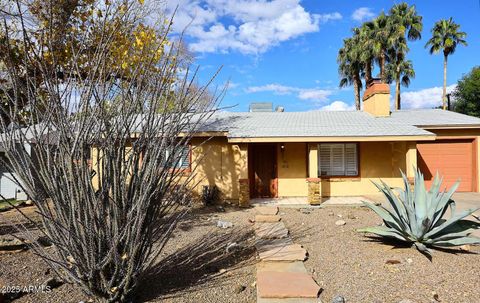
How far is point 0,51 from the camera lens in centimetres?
621

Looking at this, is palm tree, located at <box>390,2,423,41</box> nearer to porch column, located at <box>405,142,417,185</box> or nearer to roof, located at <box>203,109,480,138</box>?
roof, located at <box>203,109,480,138</box>

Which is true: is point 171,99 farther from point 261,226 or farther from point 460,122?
point 460,122

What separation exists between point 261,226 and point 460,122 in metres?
10.6

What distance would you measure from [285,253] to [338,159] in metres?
8.17

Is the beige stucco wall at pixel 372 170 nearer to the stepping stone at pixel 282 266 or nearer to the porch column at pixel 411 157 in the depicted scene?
the porch column at pixel 411 157

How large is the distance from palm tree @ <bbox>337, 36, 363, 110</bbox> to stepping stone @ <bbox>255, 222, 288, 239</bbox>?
22.4 metres

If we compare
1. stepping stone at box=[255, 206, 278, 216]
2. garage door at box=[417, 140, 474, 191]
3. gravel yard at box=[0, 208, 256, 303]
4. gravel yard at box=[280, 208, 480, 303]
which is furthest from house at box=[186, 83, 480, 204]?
gravel yard at box=[280, 208, 480, 303]

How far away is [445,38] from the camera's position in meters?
29.0

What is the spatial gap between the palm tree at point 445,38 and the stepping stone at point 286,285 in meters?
29.3

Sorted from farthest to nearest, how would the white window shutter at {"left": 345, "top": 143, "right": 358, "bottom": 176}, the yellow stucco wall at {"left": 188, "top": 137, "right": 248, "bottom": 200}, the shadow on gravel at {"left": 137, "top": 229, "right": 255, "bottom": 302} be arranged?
the white window shutter at {"left": 345, "top": 143, "right": 358, "bottom": 176} → the yellow stucco wall at {"left": 188, "top": 137, "right": 248, "bottom": 200} → the shadow on gravel at {"left": 137, "top": 229, "right": 255, "bottom": 302}

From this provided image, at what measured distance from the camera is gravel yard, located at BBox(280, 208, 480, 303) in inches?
165

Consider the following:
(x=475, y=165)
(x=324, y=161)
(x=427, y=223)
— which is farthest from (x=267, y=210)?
(x=475, y=165)

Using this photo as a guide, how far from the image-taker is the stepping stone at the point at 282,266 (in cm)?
512

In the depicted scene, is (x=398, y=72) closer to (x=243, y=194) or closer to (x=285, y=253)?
(x=243, y=194)
